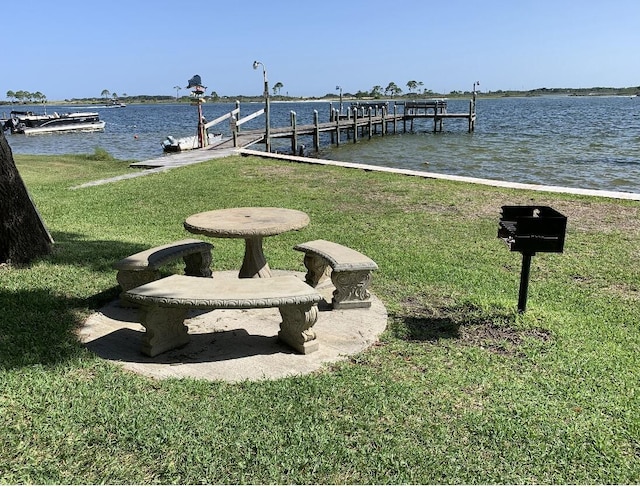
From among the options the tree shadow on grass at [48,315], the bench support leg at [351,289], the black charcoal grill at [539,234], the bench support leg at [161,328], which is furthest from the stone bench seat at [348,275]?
the tree shadow on grass at [48,315]

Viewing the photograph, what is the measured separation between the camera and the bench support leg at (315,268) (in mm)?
5316

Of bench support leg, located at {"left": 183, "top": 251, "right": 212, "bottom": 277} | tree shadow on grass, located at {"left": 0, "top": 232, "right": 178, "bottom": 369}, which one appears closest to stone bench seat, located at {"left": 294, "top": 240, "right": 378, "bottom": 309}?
bench support leg, located at {"left": 183, "top": 251, "right": 212, "bottom": 277}

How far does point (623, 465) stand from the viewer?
2830 mm

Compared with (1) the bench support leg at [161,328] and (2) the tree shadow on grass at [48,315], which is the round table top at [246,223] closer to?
(1) the bench support leg at [161,328]

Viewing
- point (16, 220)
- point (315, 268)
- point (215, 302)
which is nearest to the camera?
point (215, 302)

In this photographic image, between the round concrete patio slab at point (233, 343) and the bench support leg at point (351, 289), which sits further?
the bench support leg at point (351, 289)

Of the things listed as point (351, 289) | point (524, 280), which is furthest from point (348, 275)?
point (524, 280)

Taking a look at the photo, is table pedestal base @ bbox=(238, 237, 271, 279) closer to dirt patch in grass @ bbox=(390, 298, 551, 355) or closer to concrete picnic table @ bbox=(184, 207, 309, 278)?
concrete picnic table @ bbox=(184, 207, 309, 278)

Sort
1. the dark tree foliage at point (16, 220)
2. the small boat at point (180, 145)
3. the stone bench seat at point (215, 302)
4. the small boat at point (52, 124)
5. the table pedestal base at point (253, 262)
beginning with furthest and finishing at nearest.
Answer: the small boat at point (52, 124) < the small boat at point (180, 145) < the dark tree foliage at point (16, 220) < the table pedestal base at point (253, 262) < the stone bench seat at point (215, 302)

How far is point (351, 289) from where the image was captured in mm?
4879

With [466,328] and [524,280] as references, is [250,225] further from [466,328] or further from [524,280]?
[524,280]

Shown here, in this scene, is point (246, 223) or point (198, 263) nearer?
point (246, 223)

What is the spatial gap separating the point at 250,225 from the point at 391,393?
197 cm

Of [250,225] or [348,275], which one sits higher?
[250,225]
